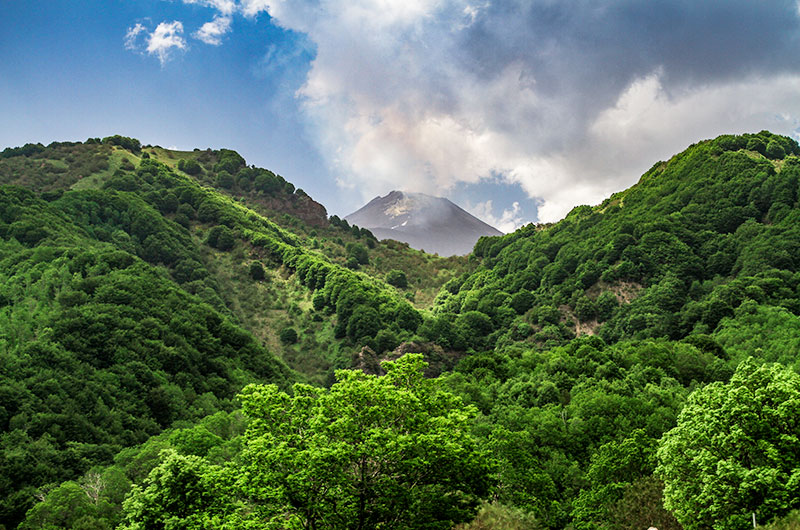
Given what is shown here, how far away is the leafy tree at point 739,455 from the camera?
2186 cm

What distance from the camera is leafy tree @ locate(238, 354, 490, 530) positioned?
23.4 m

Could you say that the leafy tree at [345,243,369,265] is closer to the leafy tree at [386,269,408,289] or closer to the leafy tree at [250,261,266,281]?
the leafy tree at [386,269,408,289]

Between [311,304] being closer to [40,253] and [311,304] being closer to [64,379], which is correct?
[40,253]

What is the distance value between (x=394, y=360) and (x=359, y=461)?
64.8 meters

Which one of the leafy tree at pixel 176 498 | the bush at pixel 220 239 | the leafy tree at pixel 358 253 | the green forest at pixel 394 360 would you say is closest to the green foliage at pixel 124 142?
the green forest at pixel 394 360

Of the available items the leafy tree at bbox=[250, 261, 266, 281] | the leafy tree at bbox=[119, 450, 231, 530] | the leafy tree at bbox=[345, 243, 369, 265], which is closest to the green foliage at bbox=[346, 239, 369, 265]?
the leafy tree at bbox=[345, 243, 369, 265]

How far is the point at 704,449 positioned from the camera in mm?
24891

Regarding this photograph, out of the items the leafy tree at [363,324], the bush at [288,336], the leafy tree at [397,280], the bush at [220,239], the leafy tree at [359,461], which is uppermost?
the bush at [220,239]

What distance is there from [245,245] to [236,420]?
86124mm

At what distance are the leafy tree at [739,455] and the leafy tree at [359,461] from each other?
9068 mm

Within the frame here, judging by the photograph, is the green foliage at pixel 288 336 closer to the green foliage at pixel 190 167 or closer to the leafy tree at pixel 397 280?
the leafy tree at pixel 397 280

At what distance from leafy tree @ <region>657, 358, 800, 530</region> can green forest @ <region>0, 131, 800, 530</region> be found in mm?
123

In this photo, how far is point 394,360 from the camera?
8931 centimetres

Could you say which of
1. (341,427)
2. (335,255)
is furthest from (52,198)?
(341,427)
